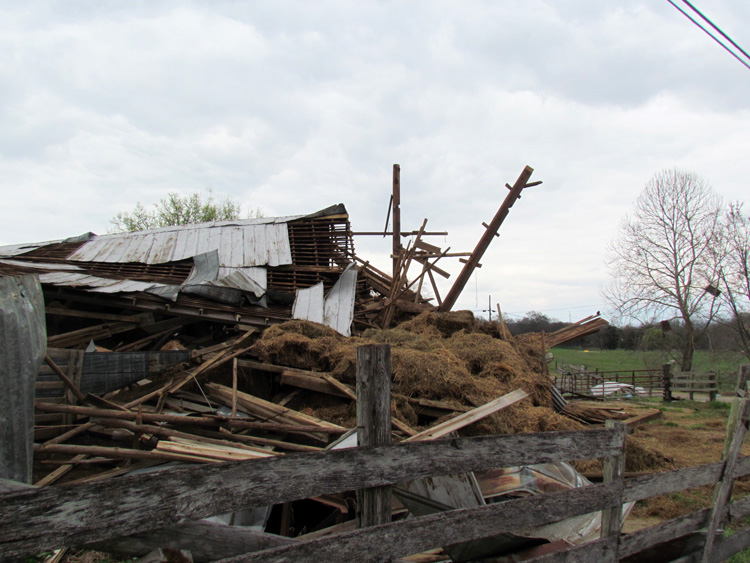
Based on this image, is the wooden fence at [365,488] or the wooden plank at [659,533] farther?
the wooden plank at [659,533]

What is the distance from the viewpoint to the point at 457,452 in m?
2.80

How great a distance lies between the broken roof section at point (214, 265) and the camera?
437 inches

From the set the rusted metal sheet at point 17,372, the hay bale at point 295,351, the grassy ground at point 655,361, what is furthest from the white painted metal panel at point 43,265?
the grassy ground at point 655,361

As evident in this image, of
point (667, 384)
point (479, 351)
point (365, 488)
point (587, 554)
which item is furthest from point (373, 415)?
point (667, 384)

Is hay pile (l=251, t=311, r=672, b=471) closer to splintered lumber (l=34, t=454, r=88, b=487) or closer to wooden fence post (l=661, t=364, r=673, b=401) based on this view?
A: splintered lumber (l=34, t=454, r=88, b=487)

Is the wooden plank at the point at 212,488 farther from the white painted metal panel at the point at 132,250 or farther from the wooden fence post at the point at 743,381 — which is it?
the white painted metal panel at the point at 132,250

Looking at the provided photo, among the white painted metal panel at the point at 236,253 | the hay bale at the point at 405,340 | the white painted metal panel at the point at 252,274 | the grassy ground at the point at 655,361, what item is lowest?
the grassy ground at the point at 655,361

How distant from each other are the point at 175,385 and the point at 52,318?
604 centimetres

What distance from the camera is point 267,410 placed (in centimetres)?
679

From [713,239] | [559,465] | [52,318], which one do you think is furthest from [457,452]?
[713,239]

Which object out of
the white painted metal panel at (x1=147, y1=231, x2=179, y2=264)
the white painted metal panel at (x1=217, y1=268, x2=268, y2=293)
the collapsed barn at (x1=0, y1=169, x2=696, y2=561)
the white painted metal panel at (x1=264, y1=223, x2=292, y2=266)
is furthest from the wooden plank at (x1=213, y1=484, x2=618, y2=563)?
the white painted metal panel at (x1=147, y1=231, x2=179, y2=264)

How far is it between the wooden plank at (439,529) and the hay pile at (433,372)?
288 cm

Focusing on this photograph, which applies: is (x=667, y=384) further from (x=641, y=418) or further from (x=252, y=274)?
(x=252, y=274)

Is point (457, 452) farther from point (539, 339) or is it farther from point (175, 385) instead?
point (539, 339)
